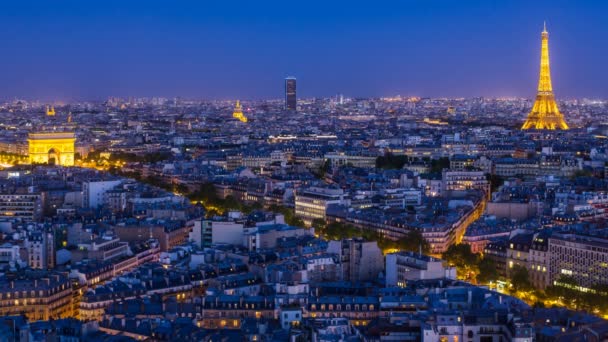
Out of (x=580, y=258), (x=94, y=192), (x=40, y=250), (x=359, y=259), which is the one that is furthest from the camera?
(x=94, y=192)

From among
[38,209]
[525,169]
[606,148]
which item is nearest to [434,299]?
[38,209]

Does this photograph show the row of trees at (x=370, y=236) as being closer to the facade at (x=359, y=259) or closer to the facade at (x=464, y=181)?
the facade at (x=359, y=259)

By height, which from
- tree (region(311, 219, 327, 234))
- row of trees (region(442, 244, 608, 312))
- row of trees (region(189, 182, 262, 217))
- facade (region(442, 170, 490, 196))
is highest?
facade (region(442, 170, 490, 196))

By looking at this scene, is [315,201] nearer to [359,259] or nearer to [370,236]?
[370,236]

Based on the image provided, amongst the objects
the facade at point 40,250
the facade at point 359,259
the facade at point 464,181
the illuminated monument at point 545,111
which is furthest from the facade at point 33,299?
the illuminated monument at point 545,111

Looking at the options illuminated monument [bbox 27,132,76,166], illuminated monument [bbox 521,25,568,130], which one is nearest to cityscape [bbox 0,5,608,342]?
illuminated monument [bbox 27,132,76,166]

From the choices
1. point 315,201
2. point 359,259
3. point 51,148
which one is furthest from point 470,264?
point 51,148

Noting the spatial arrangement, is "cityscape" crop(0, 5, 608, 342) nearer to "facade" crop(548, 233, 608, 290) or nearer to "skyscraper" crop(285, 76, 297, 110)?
"facade" crop(548, 233, 608, 290)

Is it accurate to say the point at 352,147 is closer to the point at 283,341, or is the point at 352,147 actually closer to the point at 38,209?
the point at 38,209
